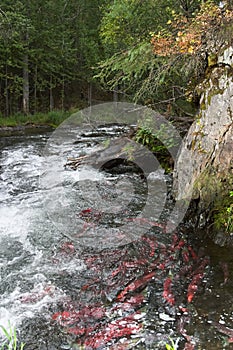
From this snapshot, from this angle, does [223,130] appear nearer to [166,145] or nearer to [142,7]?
[166,145]

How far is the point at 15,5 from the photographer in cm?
1992

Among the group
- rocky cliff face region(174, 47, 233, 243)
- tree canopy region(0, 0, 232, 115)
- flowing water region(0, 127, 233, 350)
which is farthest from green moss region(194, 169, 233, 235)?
tree canopy region(0, 0, 232, 115)

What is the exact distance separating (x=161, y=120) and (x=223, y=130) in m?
3.54

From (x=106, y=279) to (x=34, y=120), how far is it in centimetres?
1861

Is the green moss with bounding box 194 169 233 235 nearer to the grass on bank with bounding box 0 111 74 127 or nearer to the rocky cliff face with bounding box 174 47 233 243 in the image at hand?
the rocky cliff face with bounding box 174 47 233 243

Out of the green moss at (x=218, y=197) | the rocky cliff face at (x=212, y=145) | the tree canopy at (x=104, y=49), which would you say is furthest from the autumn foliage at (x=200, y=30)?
the green moss at (x=218, y=197)

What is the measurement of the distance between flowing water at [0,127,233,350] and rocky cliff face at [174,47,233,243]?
724mm

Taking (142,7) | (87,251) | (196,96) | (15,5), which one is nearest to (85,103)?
(15,5)

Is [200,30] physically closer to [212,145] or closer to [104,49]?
[212,145]

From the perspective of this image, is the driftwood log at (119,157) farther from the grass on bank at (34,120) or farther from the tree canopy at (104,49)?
the grass on bank at (34,120)

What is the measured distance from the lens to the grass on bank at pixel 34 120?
66.3 ft

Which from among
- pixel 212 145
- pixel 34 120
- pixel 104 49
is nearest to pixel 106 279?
pixel 212 145

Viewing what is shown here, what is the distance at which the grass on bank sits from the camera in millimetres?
20219

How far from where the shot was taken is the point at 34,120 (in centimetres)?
2173
